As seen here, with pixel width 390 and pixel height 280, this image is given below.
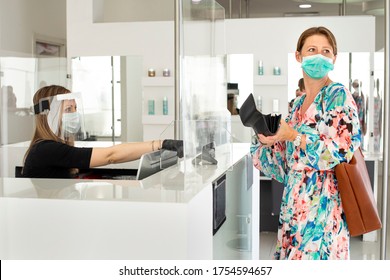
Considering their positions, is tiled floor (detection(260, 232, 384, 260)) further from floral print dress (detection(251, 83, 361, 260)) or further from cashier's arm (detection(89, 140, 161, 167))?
floral print dress (detection(251, 83, 361, 260))

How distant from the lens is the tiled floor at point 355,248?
4.92 meters

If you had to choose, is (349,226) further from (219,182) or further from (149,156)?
(149,156)

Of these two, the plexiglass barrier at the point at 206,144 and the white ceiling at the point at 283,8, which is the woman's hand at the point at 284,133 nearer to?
the plexiglass barrier at the point at 206,144

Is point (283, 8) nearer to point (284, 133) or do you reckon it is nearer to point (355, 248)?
point (355, 248)

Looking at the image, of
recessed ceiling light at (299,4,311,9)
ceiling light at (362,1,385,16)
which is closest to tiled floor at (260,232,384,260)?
ceiling light at (362,1,385,16)

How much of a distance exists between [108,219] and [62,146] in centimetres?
114

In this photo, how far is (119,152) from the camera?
3037mm

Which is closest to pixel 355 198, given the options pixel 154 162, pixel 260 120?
pixel 260 120

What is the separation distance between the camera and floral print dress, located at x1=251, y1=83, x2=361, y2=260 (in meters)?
1.96

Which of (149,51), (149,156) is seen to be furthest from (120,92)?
(149,156)

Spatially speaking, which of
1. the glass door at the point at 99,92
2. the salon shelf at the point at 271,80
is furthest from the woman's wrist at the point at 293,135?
the glass door at the point at 99,92

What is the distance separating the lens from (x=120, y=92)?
718 cm

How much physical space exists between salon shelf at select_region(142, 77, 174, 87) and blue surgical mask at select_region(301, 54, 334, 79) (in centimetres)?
481

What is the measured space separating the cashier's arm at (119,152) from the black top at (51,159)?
0.05 meters
